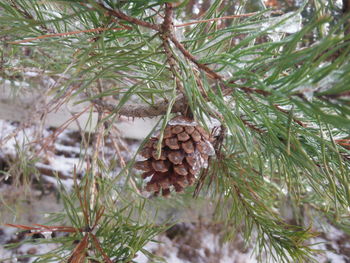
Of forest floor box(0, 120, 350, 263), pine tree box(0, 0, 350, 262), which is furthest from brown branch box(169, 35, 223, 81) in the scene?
forest floor box(0, 120, 350, 263)

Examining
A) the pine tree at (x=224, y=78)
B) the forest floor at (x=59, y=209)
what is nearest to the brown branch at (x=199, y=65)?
the pine tree at (x=224, y=78)

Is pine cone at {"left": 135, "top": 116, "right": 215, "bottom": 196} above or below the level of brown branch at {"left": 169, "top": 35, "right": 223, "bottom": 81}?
below

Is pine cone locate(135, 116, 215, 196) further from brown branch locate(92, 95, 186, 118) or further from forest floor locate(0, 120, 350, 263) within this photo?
forest floor locate(0, 120, 350, 263)

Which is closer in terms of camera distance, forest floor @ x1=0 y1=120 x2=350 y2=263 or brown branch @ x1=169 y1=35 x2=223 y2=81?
brown branch @ x1=169 y1=35 x2=223 y2=81

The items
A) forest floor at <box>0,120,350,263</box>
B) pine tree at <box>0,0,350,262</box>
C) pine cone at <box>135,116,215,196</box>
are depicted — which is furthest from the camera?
forest floor at <box>0,120,350,263</box>

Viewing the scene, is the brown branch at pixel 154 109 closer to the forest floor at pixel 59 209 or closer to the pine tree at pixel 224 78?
the pine tree at pixel 224 78

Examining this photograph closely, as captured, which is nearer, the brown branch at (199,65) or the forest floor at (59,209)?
the brown branch at (199,65)

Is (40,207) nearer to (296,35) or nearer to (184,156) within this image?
(184,156)

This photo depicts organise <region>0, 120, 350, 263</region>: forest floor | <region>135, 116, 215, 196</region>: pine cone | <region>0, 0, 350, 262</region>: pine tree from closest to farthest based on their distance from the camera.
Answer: <region>0, 0, 350, 262</region>: pine tree
<region>135, 116, 215, 196</region>: pine cone
<region>0, 120, 350, 263</region>: forest floor

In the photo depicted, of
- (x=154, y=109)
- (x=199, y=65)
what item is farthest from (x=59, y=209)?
(x=199, y=65)
